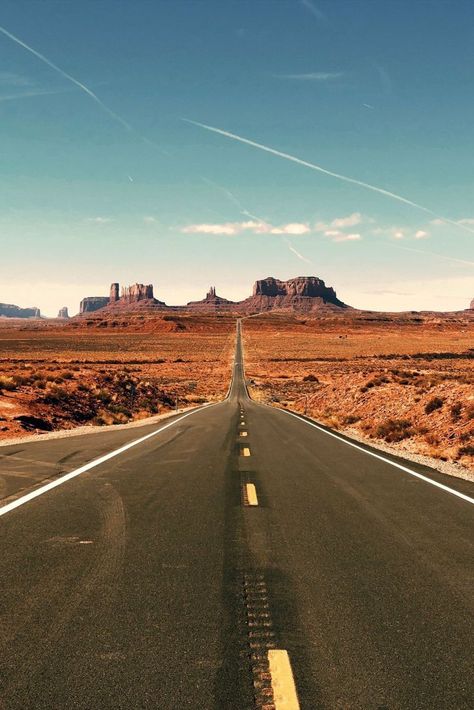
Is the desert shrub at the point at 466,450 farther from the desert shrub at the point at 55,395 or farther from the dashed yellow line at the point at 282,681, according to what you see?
the desert shrub at the point at 55,395

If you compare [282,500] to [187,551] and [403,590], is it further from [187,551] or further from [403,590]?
[403,590]

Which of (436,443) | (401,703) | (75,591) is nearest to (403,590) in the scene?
(401,703)

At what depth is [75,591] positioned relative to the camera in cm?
482

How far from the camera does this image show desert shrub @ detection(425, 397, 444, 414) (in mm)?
20797

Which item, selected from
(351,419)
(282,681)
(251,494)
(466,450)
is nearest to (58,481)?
(251,494)

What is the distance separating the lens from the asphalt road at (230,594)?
342 centimetres

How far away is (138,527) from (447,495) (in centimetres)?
561

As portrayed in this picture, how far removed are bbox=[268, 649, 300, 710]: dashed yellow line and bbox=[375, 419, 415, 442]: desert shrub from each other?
54.4 feet

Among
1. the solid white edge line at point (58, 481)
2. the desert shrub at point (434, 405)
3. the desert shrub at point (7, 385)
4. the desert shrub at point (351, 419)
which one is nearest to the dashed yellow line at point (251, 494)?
the solid white edge line at point (58, 481)

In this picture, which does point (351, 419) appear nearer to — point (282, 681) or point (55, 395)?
point (55, 395)

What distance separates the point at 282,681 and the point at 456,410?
57.8ft

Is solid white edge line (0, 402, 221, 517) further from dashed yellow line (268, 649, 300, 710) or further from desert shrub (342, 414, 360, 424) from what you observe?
desert shrub (342, 414, 360, 424)

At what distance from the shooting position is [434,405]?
2084 centimetres

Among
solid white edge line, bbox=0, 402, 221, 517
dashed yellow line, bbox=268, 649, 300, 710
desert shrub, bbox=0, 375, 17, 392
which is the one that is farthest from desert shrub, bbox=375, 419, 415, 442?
desert shrub, bbox=0, 375, 17, 392
